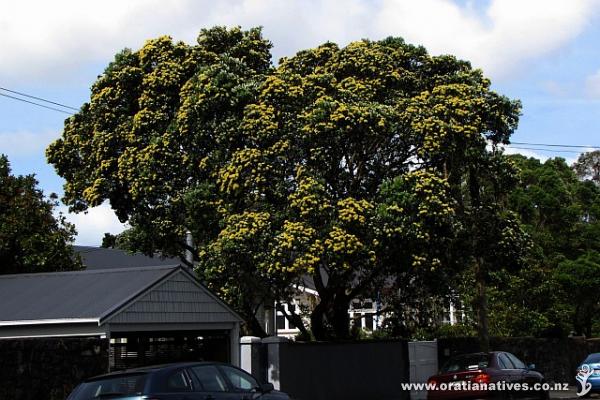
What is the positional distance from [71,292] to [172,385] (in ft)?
26.8

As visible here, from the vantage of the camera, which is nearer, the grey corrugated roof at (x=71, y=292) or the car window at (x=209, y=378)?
the car window at (x=209, y=378)

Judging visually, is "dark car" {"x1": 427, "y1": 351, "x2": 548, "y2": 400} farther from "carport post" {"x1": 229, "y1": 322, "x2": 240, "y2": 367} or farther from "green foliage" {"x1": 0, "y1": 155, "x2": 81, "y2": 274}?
"green foliage" {"x1": 0, "y1": 155, "x2": 81, "y2": 274}

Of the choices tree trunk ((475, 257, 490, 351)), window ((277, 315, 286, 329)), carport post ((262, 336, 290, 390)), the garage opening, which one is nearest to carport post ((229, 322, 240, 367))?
the garage opening

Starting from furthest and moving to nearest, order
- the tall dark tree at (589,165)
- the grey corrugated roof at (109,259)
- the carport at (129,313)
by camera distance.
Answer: the tall dark tree at (589,165) → the grey corrugated roof at (109,259) → the carport at (129,313)

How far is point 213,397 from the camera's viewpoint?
11477mm

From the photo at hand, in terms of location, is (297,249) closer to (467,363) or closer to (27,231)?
(467,363)

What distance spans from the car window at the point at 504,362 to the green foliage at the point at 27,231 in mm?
12939

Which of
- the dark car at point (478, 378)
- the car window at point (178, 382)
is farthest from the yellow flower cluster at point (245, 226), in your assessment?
the car window at point (178, 382)

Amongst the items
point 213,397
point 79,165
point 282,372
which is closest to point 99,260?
point 79,165

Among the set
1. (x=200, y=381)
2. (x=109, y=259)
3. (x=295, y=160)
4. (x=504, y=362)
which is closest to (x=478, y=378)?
(x=504, y=362)

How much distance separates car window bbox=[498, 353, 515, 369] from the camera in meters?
19.1

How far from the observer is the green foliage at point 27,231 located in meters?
23.6

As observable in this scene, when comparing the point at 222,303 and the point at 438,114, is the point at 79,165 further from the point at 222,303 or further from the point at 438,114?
the point at 438,114

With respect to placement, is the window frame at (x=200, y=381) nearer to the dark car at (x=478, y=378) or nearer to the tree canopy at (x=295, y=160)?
the tree canopy at (x=295, y=160)
